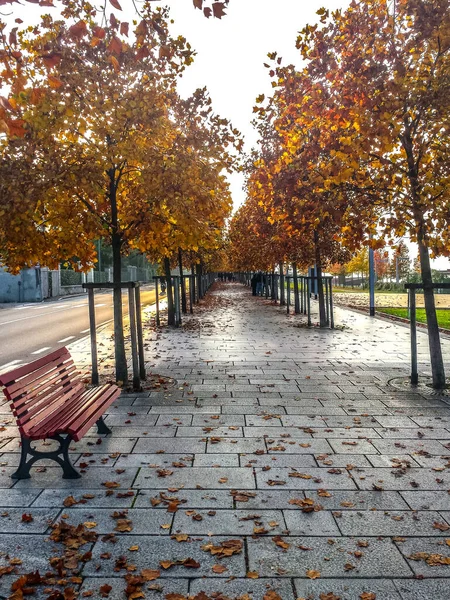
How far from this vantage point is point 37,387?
4988mm

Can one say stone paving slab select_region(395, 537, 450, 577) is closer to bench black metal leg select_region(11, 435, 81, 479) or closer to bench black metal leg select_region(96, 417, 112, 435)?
bench black metal leg select_region(11, 435, 81, 479)

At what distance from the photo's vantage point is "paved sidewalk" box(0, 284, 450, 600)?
303 cm

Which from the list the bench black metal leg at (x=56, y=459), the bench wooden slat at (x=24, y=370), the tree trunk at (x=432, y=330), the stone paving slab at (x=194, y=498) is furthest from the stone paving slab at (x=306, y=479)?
the tree trunk at (x=432, y=330)

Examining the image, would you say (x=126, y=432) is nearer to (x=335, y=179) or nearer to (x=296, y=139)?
(x=335, y=179)

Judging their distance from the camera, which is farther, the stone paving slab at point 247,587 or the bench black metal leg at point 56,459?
the bench black metal leg at point 56,459

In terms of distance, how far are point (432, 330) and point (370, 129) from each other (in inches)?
120

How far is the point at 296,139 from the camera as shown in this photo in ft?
25.7

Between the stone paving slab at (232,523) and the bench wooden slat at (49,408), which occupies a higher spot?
the bench wooden slat at (49,408)

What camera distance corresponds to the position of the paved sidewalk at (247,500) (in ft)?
9.95

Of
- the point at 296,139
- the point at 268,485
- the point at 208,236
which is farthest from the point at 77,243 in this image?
the point at 268,485

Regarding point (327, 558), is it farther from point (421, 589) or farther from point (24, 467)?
point (24, 467)

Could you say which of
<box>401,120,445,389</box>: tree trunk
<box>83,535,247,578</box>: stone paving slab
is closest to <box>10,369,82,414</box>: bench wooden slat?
<box>83,535,247,578</box>: stone paving slab

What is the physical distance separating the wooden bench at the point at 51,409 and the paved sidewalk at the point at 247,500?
0.73 feet

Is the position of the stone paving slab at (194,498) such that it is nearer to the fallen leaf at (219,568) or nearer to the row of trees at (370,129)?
the fallen leaf at (219,568)
